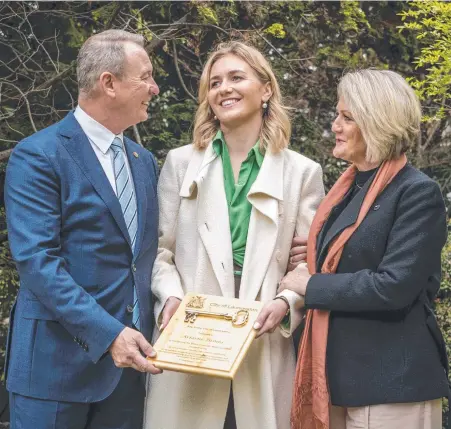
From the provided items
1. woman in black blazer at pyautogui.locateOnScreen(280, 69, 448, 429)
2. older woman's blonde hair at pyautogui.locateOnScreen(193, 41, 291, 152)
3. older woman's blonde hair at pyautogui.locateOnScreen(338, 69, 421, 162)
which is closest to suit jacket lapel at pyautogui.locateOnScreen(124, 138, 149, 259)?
older woman's blonde hair at pyautogui.locateOnScreen(193, 41, 291, 152)

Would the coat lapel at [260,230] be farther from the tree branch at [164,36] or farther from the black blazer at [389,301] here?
the tree branch at [164,36]

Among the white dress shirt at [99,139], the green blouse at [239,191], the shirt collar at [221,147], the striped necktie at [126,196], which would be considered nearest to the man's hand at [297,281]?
the green blouse at [239,191]

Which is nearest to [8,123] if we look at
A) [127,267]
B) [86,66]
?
[86,66]

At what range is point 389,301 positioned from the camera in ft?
8.07

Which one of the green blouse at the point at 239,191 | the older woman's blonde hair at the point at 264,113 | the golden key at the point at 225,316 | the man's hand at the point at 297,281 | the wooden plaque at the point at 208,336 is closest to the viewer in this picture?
the wooden plaque at the point at 208,336

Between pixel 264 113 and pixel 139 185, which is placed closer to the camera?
pixel 139 185

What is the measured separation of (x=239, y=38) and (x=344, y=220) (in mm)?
2171

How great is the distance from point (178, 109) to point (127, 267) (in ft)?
6.88

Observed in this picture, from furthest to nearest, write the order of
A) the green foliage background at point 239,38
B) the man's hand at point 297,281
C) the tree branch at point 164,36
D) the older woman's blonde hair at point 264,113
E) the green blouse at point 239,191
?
the tree branch at point 164,36
the green foliage background at point 239,38
the older woman's blonde hair at point 264,113
the green blouse at point 239,191
the man's hand at point 297,281

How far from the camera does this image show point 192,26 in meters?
4.46

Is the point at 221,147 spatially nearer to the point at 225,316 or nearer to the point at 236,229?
the point at 236,229

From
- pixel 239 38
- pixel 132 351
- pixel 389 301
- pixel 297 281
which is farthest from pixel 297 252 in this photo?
pixel 239 38

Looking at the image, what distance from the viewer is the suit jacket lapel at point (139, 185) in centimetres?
276

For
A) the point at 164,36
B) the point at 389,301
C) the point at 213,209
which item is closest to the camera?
the point at 389,301
